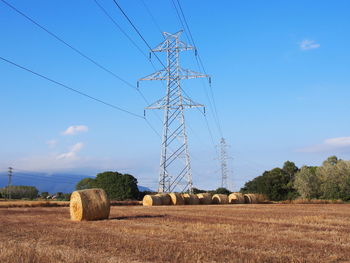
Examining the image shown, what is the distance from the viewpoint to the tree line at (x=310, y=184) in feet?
215

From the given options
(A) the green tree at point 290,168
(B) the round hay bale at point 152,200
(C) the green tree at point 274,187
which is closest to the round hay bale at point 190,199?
(B) the round hay bale at point 152,200

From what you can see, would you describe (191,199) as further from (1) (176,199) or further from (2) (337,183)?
(2) (337,183)

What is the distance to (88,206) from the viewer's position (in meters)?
19.5

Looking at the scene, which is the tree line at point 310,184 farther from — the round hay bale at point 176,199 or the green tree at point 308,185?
A: the round hay bale at point 176,199

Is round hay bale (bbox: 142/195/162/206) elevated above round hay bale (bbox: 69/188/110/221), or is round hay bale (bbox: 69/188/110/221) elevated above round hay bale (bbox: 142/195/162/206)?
round hay bale (bbox: 142/195/162/206)

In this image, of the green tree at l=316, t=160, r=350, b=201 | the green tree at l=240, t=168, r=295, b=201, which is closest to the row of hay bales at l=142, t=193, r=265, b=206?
the green tree at l=316, t=160, r=350, b=201

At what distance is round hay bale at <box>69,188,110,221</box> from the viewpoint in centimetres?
1930

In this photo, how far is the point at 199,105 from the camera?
135 ft

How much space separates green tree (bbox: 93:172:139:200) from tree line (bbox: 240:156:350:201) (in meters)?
24.3

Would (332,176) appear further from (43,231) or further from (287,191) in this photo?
(43,231)

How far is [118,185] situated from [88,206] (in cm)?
4490

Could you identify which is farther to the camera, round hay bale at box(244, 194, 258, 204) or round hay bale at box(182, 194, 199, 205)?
round hay bale at box(244, 194, 258, 204)

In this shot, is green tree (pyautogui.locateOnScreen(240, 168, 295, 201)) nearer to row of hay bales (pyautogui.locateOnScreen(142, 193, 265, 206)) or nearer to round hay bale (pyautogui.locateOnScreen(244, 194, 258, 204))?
row of hay bales (pyautogui.locateOnScreen(142, 193, 265, 206))

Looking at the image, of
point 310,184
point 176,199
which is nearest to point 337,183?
point 310,184
